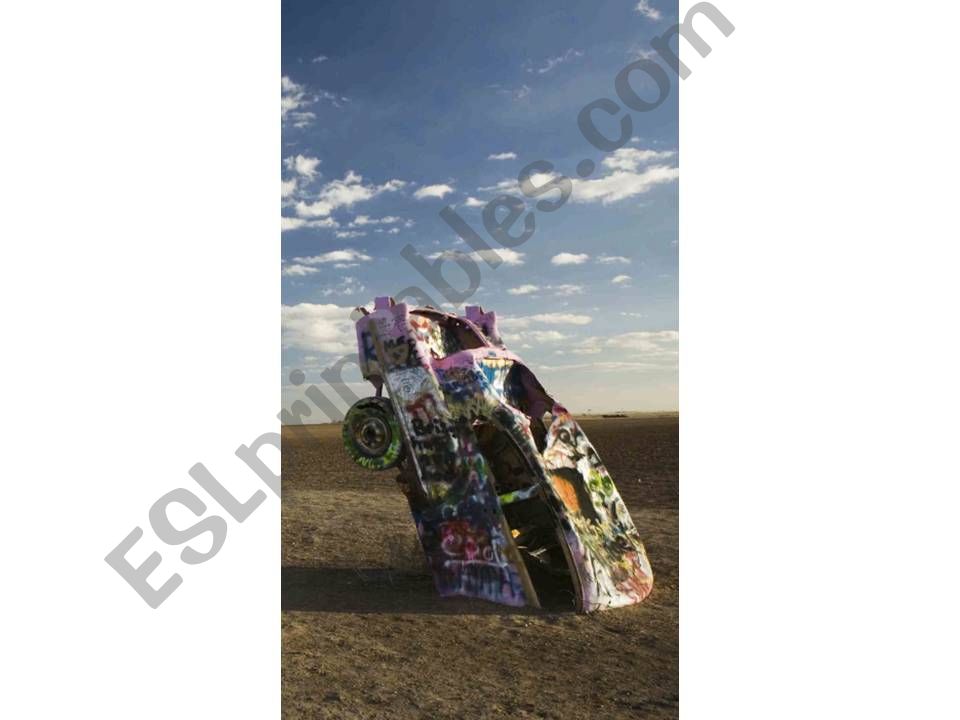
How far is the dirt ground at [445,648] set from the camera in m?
5.56

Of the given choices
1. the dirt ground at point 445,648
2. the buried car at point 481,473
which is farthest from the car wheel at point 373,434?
the dirt ground at point 445,648

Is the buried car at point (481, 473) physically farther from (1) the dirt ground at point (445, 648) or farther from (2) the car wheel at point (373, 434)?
(1) the dirt ground at point (445, 648)

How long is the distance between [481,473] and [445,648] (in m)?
1.67

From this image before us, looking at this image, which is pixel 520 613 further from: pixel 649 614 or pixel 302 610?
pixel 302 610

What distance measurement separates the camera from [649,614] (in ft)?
24.1

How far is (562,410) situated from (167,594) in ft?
14.8

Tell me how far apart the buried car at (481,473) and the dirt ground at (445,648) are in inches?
13.3

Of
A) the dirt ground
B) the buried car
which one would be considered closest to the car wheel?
the buried car

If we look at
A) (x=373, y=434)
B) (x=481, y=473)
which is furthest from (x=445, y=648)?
(x=373, y=434)

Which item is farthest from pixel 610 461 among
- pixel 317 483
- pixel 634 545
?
pixel 634 545

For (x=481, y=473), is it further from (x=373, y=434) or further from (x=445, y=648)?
(x=445, y=648)

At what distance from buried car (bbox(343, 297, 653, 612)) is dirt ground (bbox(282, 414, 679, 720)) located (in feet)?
1.11

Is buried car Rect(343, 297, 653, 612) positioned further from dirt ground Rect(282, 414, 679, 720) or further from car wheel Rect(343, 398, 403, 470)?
dirt ground Rect(282, 414, 679, 720)

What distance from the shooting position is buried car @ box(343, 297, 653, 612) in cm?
737
